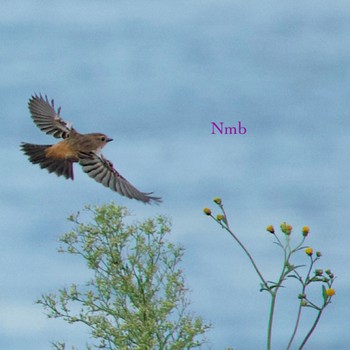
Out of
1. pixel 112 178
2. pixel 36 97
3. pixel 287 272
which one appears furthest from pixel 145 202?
pixel 36 97

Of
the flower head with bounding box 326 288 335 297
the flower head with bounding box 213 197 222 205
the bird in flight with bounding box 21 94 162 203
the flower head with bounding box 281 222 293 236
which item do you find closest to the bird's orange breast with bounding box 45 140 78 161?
the bird in flight with bounding box 21 94 162 203

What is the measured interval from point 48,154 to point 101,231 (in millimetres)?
1633

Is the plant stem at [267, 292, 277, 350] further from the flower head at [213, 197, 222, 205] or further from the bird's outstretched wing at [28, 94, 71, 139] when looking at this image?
the bird's outstretched wing at [28, 94, 71, 139]

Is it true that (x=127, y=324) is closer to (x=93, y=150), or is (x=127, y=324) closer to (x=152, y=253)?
(x=152, y=253)

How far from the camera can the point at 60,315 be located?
980 centimetres

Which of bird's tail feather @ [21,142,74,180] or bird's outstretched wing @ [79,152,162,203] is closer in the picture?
bird's outstretched wing @ [79,152,162,203]

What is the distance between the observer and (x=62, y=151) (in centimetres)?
841

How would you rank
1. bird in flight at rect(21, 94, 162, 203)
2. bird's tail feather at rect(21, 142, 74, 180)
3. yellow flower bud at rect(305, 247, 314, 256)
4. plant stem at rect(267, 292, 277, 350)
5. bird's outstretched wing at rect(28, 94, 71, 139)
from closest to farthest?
plant stem at rect(267, 292, 277, 350), yellow flower bud at rect(305, 247, 314, 256), bird in flight at rect(21, 94, 162, 203), bird's tail feather at rect(21, 142, 74, 180), bird's outstretched wing at rect(28, 94, 71, 139)

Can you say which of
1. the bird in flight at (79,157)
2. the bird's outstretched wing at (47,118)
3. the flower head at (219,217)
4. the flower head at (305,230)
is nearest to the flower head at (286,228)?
the flower head at (305,230)

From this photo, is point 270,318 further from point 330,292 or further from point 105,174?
point 105,174

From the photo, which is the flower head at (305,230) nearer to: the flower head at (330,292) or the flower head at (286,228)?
the flower head at (286,228)

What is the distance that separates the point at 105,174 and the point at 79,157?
1.22 feet

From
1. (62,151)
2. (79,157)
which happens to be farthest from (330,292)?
(62,151)

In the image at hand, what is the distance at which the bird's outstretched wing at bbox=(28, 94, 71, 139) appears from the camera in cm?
892
